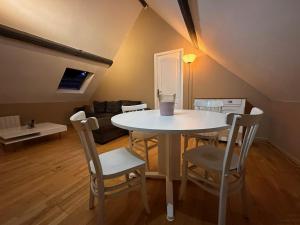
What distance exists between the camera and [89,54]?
3693mm

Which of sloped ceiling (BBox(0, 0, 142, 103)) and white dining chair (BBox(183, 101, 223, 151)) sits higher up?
sloped ceiling (BBox(0, 0, 142, 103))

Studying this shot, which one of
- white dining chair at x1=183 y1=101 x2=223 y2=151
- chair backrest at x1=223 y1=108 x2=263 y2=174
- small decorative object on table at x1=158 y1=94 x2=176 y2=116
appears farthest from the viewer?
white dining chair at x1=183 y1=101 x2=223 y2=151

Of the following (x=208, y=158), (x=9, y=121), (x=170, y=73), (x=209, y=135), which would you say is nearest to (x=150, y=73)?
(x=170, y=73)

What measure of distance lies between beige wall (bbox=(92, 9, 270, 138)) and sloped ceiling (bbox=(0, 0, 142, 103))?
384mm

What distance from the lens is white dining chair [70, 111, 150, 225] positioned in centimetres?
95

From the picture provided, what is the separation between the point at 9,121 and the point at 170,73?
3864 mm

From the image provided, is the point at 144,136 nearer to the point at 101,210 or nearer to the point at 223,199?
the point at 101,210

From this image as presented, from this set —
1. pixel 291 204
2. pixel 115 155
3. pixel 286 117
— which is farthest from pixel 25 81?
pixel 286 117

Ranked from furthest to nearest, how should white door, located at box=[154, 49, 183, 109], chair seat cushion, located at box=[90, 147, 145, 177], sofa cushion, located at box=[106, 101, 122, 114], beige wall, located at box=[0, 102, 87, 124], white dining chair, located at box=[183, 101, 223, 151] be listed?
sofa cushion, located at box=[106, 101, 122, 114] → white door, located at box=[154, 49, 183, 109] → beige wall, located at box=[0, 102, 87, 124] → white dining chair, located at box=[183, 101, 223, 151] → chair seat cushion, located at box=[90, 147, 145, 177]

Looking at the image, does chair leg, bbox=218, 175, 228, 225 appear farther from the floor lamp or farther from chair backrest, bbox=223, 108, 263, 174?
the floor lamp

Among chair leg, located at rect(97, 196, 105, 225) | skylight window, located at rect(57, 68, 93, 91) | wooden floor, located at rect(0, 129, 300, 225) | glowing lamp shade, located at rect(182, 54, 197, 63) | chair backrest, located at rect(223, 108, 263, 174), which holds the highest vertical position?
glowing lamp shade, located at rect(182, 54, 197, 63)

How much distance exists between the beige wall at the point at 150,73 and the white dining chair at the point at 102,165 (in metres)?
2.79

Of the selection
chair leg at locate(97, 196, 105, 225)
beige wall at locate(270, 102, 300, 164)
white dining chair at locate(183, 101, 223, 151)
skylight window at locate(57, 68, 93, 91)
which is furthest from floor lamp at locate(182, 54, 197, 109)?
chair leg at locate(97, 196, 105, 225)

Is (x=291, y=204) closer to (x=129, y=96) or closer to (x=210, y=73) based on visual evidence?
(x=210, y=73)
